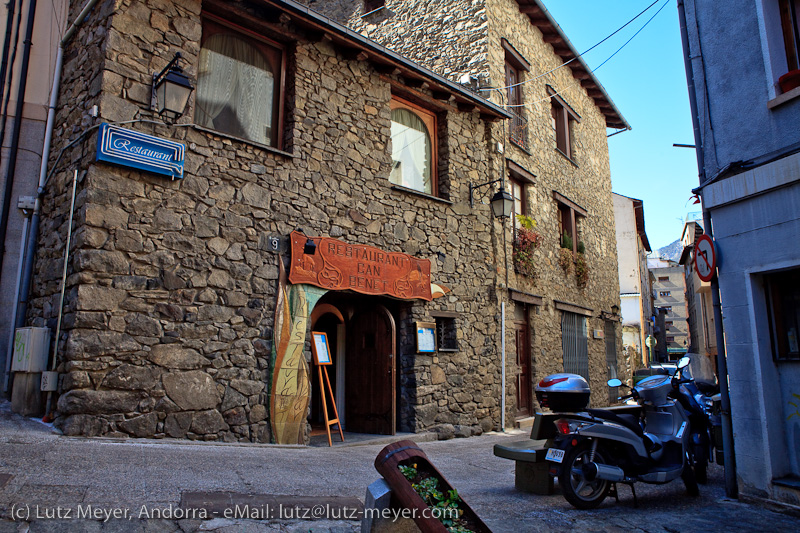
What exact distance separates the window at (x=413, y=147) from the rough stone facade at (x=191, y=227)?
0.48m

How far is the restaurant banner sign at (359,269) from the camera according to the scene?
655 cm

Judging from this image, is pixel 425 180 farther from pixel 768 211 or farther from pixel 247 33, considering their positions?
pixel 768 211

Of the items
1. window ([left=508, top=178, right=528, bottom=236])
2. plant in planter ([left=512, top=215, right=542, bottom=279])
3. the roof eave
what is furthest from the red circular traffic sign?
the roof eave

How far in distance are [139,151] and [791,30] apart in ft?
20.2

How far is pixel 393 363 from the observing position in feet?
24.3

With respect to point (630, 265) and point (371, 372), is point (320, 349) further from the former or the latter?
point (630, 265)

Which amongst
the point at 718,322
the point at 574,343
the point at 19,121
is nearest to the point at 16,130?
the point at 19,121

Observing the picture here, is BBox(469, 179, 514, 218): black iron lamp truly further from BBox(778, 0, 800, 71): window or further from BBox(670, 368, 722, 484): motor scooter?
BBox(778, 0, 800, 71): window

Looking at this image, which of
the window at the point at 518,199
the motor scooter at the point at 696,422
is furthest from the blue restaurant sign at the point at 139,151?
the window at the point at 518,199

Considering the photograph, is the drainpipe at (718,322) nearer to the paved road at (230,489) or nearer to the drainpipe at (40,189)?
the paved road at (230,489)

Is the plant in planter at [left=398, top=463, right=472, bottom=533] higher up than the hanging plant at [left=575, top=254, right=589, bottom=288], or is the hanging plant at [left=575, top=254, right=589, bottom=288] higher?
the hanging plant at [left=575, top=254, right=589, bottom=288]

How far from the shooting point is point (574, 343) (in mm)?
12375

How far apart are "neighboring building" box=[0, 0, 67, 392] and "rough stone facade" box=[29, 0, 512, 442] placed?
626 millimetres

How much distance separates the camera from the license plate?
4.10m
